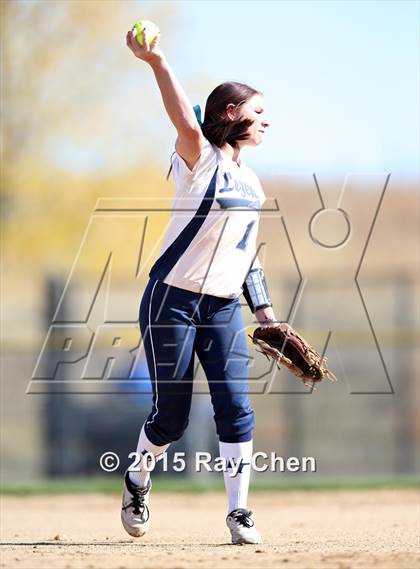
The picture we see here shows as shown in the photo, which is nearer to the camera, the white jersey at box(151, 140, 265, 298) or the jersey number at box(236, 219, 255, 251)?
the white jersey at box(151, 140, 265, 298)

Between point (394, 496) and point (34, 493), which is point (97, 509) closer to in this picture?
point (34, 493)

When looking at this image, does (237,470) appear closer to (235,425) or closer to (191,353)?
(235,425)

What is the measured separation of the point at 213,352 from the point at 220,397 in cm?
20

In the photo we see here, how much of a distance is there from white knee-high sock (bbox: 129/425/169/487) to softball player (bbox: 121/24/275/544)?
2.2 inches

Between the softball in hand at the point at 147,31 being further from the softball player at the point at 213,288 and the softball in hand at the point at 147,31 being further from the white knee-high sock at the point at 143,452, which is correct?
the white knee-high sock at the point at 143,452

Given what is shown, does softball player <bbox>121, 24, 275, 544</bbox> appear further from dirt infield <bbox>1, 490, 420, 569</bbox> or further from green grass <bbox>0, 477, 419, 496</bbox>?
green grass <bbox>0, 477, 419, 496</bbox>

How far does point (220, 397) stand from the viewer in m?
→ 5.17

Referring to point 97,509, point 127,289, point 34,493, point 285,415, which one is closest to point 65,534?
point 97,509

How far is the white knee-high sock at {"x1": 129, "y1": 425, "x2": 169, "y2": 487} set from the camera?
537cm

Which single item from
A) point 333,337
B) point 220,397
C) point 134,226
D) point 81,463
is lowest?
point 220,397

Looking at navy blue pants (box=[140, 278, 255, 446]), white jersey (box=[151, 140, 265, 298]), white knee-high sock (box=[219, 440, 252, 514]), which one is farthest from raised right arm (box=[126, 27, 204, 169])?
white knee-high sock (box=[219, 440, 252, 514])

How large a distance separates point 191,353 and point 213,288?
0.31 meters

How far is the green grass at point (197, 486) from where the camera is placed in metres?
9.66

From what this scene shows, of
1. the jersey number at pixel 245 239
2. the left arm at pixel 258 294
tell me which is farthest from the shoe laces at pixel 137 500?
the jersey number at pixel 245 239
